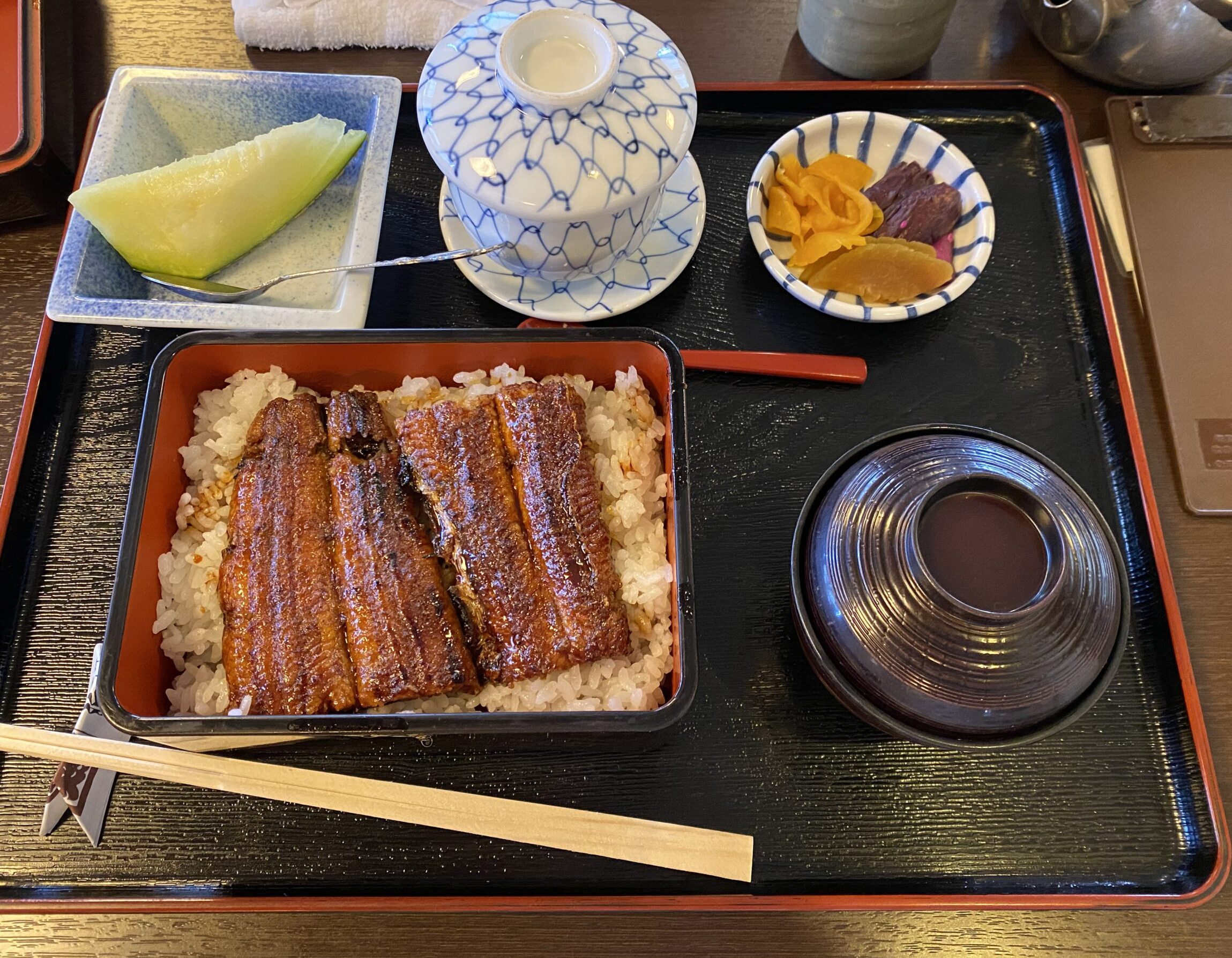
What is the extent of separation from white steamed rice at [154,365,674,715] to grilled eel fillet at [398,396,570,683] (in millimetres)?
66

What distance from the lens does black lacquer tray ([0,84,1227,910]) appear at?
1301mm

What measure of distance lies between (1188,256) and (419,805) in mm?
2024

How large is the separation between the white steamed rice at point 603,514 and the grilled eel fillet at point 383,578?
0.26 feet

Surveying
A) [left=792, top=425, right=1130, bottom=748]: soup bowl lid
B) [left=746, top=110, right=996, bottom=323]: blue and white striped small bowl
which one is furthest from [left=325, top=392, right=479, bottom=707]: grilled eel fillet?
[left=746, top=110, right=996, bottom=323]: blue and white striped small bowl

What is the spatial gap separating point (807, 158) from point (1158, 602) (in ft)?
3.91

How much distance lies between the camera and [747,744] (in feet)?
4.53

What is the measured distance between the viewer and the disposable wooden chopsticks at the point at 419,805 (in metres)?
1.19

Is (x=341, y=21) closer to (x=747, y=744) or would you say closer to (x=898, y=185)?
(x=898, y=185)

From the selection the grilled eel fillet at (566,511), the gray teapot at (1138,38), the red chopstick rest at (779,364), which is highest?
the gray teapot at (1138,38)

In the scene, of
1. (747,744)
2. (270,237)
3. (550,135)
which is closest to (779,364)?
(550,135)

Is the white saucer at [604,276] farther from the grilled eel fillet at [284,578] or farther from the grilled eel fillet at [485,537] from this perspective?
the grilled eel fillet at [284,578]

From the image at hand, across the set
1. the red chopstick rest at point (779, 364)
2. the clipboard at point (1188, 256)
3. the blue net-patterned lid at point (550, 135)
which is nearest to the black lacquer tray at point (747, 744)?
the red chopstick rest at point (779, 364)

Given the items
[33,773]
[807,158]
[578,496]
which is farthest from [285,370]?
[807,158]

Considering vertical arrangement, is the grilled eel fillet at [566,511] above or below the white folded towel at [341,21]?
below
